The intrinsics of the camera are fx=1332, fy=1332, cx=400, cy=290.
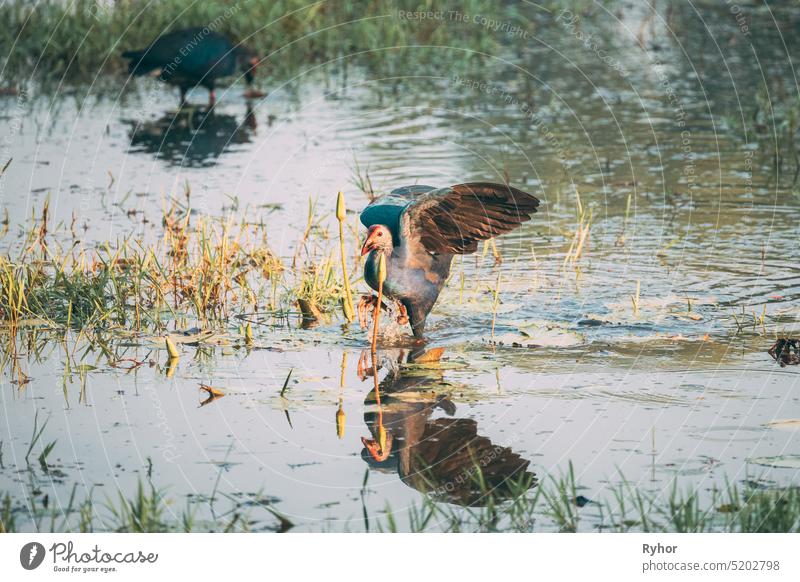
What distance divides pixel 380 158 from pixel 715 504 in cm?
640

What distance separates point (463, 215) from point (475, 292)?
121 cm

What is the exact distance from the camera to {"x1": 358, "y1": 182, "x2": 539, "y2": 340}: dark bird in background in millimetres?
6488

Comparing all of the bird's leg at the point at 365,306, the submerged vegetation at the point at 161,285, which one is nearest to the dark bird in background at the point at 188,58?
the submerged vegetation at the point at 161,285

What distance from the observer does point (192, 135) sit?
12.1 meters

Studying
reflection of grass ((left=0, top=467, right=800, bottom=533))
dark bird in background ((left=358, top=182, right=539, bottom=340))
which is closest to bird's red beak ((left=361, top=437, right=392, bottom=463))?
reflection of grass ((left=0, top=467, right=800, bottom=533))

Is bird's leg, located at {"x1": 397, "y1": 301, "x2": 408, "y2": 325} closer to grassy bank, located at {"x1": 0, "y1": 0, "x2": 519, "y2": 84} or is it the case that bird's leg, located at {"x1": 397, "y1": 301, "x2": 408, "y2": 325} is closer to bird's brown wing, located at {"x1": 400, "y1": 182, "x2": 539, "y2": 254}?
bird's brown wing, located at {"x1": 400, "y1": 182, "x2": 539, "y2": 254}

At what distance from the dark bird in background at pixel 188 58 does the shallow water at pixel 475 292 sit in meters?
0.39

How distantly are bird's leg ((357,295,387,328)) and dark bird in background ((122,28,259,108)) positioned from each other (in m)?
6.15

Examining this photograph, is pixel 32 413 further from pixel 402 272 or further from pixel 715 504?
pixel 715 504

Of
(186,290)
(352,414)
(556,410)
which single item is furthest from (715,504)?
(186,290)

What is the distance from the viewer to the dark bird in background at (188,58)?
41.5 ft

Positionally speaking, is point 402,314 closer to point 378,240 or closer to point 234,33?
point 378,240
